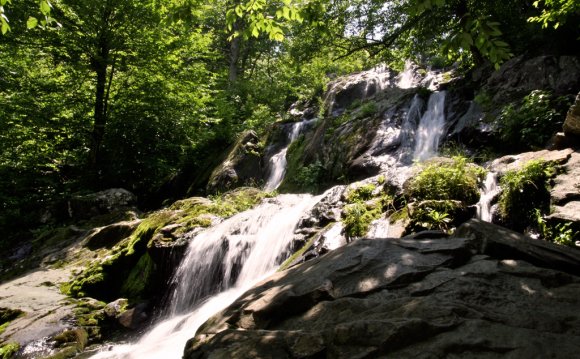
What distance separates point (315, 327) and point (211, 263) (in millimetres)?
5381

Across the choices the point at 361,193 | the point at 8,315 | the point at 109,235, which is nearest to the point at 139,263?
the point at 109,235

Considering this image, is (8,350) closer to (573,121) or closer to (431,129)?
(573,121)

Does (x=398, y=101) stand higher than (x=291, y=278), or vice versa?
(x=398, y=101)

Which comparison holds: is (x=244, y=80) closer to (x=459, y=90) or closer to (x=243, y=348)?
(x=459, y=90)

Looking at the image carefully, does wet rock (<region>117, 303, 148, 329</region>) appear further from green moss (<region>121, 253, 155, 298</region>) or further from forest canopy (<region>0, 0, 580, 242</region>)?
forest canopy (<region>0, 0, 580, 242</region>)

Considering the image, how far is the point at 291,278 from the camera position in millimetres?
4234

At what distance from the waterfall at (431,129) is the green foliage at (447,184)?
10.8 feet

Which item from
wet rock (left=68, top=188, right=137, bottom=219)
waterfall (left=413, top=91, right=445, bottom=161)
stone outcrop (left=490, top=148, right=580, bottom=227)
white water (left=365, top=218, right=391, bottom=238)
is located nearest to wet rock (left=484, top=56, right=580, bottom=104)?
waterfall (left=413, top=91, right=445, bottom=161)

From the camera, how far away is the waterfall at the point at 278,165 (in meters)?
14.2

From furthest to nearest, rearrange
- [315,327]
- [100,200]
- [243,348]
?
[100,200] → [315,327] → [243,348]

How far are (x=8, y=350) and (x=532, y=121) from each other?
1076 centimetres

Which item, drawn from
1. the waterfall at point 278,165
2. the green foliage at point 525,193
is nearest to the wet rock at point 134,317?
the waterfall at point 278,165

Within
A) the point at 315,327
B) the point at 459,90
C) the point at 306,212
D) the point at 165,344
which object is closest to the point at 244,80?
the point at 459,90

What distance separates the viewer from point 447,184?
21.3 ft
